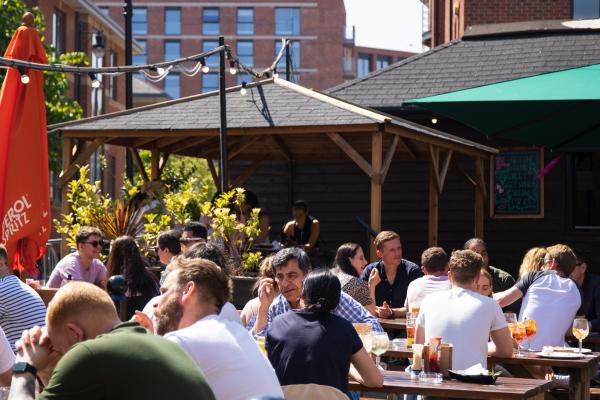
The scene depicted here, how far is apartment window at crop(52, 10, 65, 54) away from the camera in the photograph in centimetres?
4019

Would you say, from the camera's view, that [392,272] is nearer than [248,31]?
Yes

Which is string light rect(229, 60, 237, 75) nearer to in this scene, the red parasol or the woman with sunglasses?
the woman with sunglasses

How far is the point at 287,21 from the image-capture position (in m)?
84.8

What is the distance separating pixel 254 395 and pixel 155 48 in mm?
83870

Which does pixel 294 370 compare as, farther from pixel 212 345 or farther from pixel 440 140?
pixel 440 140

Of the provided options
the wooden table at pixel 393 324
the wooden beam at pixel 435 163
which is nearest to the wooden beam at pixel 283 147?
the wooden beam at pixel 435 163

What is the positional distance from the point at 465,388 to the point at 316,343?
1013 mm

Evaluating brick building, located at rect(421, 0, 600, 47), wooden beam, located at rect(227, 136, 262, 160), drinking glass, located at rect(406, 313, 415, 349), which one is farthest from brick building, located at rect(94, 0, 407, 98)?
drinking glass, located at rect(406, 313, 415, 349)

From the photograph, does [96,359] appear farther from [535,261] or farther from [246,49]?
[246,49]

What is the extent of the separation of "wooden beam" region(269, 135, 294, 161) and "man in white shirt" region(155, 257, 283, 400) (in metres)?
13.2

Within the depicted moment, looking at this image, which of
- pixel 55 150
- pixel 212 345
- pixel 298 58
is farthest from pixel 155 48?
pixel 212 345

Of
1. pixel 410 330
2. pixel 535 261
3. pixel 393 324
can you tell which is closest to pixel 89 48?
pixel 393 324

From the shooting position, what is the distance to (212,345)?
4.74 m

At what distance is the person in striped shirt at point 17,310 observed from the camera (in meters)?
7.46
